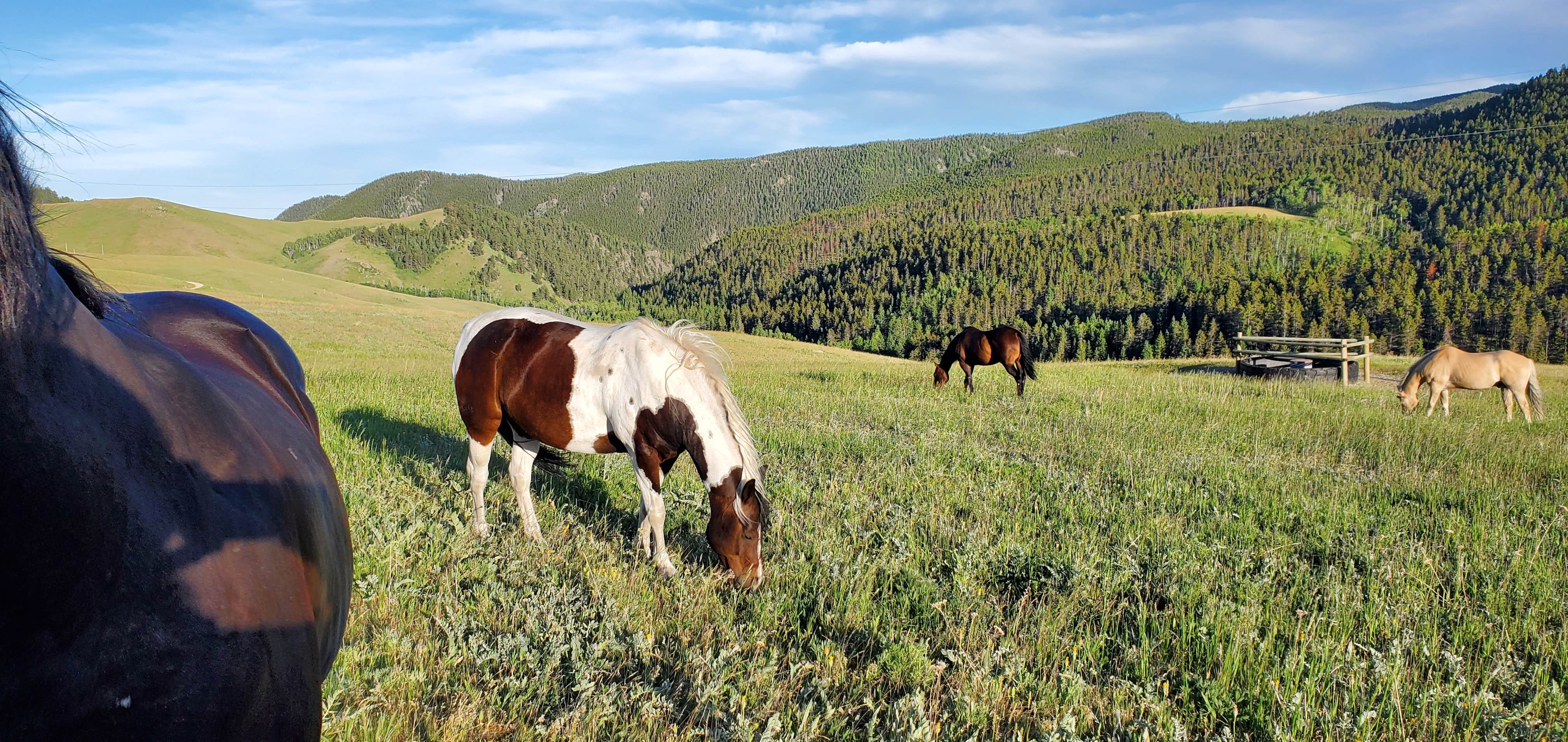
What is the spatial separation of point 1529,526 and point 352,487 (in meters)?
10.6

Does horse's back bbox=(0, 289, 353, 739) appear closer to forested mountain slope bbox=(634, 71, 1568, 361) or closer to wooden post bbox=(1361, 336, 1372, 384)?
wooden post bbox=(1361, 336, 1372, 384)

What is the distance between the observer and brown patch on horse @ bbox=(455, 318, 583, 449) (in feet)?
19.6

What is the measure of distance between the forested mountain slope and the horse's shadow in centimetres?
10096

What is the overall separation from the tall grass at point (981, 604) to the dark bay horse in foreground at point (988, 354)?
8.76 m

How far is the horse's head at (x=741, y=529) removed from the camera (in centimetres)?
509

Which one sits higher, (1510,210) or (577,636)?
(1510,210)

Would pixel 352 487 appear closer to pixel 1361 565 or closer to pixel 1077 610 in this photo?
pixel 1077 610

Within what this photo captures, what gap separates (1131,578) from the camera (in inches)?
207

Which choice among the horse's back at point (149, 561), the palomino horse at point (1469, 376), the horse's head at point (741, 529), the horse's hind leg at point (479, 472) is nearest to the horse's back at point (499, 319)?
the horse's hind leg at point (479, 472)

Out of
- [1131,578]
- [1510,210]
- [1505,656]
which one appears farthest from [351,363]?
[1510,210]

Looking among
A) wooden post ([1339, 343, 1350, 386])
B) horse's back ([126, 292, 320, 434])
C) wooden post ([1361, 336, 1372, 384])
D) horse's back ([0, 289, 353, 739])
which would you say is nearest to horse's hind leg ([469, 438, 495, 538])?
horse's back ([126, 292, 320, 434])

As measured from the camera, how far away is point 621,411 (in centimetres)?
562

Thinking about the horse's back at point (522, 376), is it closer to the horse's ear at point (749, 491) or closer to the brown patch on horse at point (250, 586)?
the horse's ear at point (749, 491)

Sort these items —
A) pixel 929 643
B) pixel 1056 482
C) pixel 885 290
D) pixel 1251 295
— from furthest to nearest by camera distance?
pixel 885 290, pixel 1251 295, pixel 1056 482, pixel 929 643
